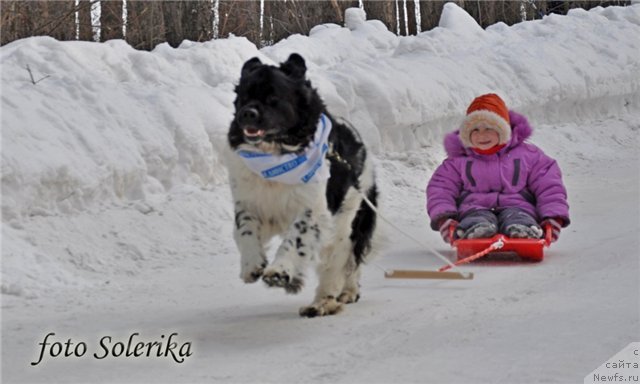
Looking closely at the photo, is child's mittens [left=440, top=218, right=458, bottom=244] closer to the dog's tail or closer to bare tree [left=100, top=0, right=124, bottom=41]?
the dog's tail

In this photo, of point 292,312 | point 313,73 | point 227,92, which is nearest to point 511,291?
point 292,312

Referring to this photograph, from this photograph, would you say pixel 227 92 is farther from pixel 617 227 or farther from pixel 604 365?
pixel 604 365

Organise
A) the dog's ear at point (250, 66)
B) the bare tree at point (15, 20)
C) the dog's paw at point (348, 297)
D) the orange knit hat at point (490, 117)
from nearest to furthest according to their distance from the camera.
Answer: the dog's ear at point (250, 66)
the dog's paw at point (348, 297)
the orange knit hat at point (490, 117)
the bare tree at point (15, 20)

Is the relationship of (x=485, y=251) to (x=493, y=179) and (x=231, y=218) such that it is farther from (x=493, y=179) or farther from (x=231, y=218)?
(x=231, y=218)

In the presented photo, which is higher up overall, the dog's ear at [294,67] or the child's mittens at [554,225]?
the dog's ear at [294,67]

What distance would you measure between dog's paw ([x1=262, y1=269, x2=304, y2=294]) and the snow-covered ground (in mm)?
257

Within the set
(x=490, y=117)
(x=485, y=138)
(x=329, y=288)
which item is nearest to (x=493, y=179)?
(x=485, y=138)

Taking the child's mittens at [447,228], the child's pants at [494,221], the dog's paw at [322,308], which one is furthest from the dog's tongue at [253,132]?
the child's mittens at [447,228]

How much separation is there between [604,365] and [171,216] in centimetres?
496

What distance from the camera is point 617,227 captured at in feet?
29.2

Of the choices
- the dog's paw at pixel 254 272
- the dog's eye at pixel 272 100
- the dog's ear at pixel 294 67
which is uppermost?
the dog's ear at pixel 294 67

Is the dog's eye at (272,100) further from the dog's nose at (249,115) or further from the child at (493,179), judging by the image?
the child at (493,179)

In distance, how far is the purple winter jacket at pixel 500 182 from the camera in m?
8.42

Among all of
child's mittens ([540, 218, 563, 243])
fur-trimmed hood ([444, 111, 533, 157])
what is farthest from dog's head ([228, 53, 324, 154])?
fur-trimmed hood ([444, 111, 533, 157])
